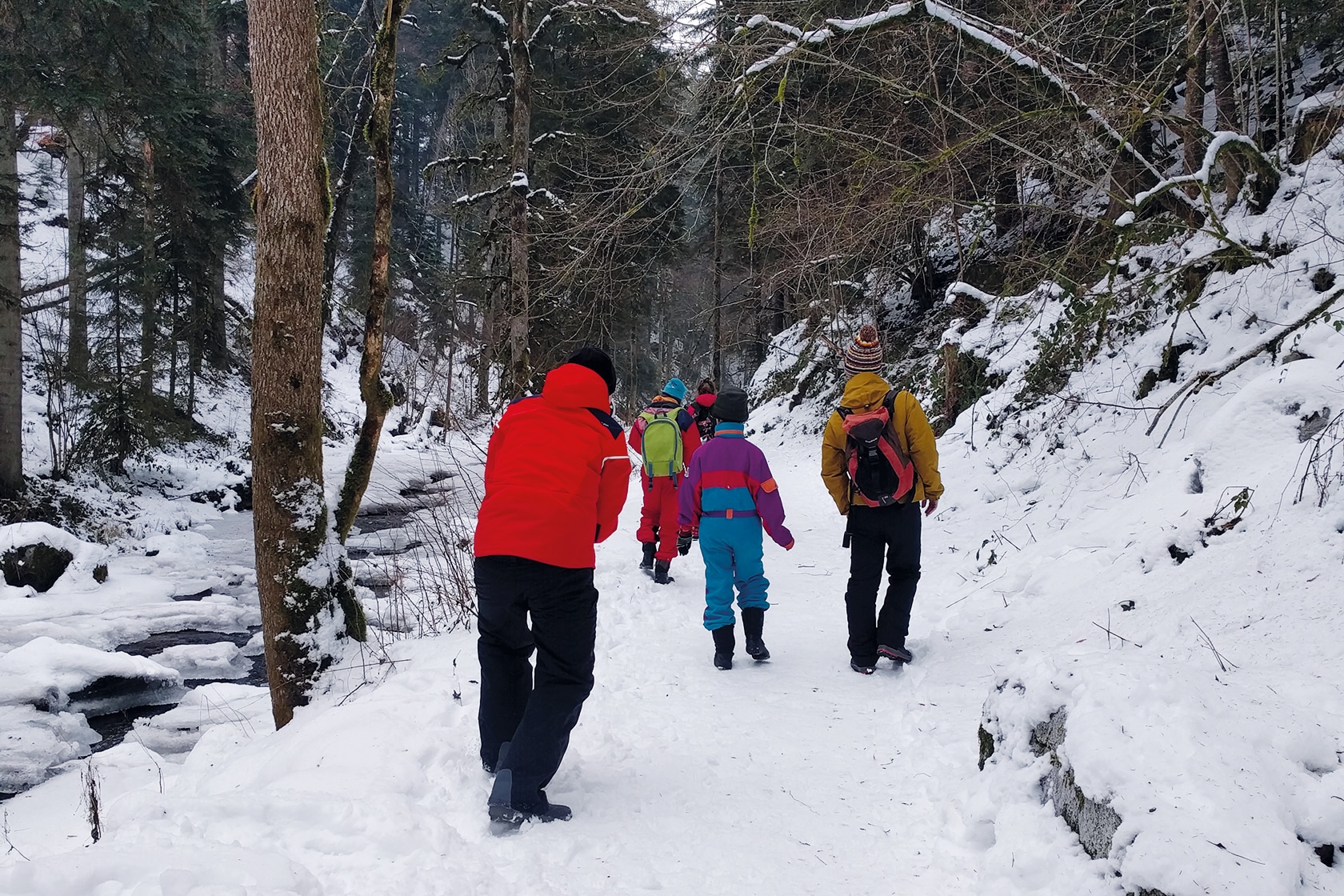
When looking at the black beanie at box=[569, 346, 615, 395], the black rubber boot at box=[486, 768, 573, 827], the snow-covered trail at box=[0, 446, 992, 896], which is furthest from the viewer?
the black beanie at box=[569, 346, 615, 395]

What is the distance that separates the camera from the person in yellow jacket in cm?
443

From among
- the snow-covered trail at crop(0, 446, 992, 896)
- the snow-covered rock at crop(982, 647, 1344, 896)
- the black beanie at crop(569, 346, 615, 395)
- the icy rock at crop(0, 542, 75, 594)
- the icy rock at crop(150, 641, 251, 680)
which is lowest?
the icy rock at crop(150, 641, 251, 680)

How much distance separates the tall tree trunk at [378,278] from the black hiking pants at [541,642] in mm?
2306

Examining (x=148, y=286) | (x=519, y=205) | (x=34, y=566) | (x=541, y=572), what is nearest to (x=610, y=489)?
(x=541, y=572)

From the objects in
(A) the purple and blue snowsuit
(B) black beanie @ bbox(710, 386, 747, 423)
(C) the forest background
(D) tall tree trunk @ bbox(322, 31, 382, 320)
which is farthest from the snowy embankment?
(D) tall tree trunk @ bbox(322, 31, 382, 320)

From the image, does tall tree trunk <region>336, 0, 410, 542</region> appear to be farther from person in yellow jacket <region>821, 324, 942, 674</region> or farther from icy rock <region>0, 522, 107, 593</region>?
icy rock <region>0, 522, 107, 593</region>

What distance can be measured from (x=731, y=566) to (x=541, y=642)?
212cm

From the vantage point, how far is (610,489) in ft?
10.5

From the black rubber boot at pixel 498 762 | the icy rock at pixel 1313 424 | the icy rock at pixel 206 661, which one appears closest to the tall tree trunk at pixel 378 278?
the black rubber boot at pixel 498 762

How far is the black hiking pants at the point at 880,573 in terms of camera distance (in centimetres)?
455

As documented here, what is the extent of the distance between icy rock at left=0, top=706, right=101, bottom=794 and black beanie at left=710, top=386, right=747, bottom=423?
16.7 feet

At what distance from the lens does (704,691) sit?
4.40 m

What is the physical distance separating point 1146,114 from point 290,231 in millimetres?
6211

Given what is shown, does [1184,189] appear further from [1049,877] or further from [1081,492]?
[1049,877]
